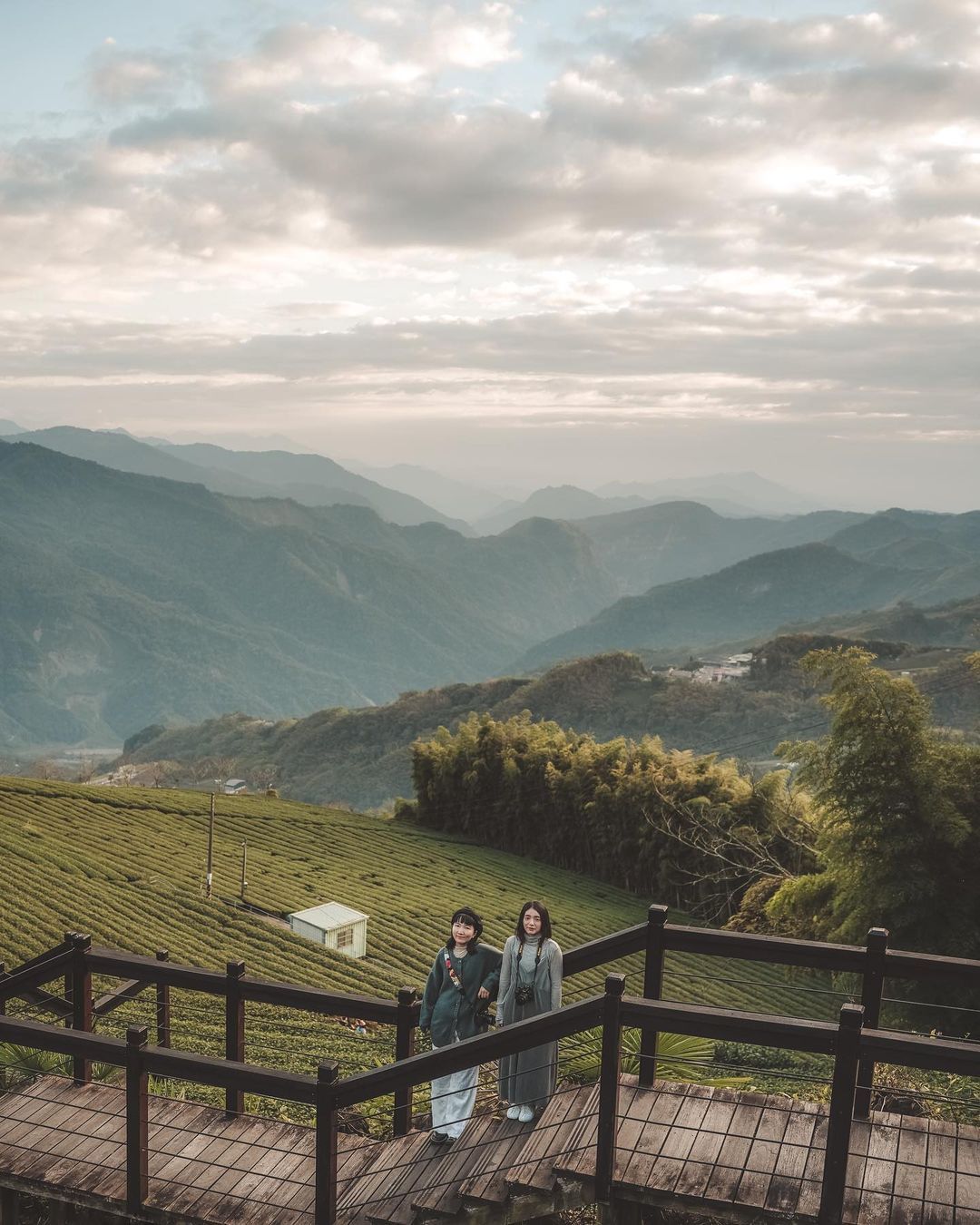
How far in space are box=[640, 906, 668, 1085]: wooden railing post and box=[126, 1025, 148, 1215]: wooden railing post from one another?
250 centimetres

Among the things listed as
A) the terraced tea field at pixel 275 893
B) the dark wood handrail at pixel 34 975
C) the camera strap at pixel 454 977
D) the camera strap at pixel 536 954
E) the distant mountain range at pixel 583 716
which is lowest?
the distant mountain range at pixel 583 716

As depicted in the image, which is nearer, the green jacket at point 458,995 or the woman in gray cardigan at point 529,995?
the woman in gray cardigan at point 529,995

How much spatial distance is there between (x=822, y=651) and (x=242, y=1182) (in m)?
13.6

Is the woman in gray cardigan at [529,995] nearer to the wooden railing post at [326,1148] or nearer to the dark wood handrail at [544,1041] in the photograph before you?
the dark wood handrail at [544,1041]

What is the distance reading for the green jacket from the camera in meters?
5.82

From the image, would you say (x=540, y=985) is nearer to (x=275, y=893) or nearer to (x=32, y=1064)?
(x=32, y=1064)

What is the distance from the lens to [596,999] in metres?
4.46

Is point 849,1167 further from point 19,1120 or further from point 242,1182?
point 19,1120

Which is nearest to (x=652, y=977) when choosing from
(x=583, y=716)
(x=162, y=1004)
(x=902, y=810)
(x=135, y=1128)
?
(x=135, y=1128)

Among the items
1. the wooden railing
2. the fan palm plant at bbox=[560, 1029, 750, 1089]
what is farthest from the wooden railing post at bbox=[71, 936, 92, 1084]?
the fan palm plant at bbox=[560, 1029, 750, 1089]

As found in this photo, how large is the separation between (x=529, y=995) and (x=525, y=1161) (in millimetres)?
962

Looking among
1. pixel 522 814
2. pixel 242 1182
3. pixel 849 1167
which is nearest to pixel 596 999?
pixel 849 1167

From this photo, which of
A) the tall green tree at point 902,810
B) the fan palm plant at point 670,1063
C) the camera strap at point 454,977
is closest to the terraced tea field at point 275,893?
the tall green tree at point 902,810

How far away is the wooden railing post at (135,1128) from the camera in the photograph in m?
5.04
